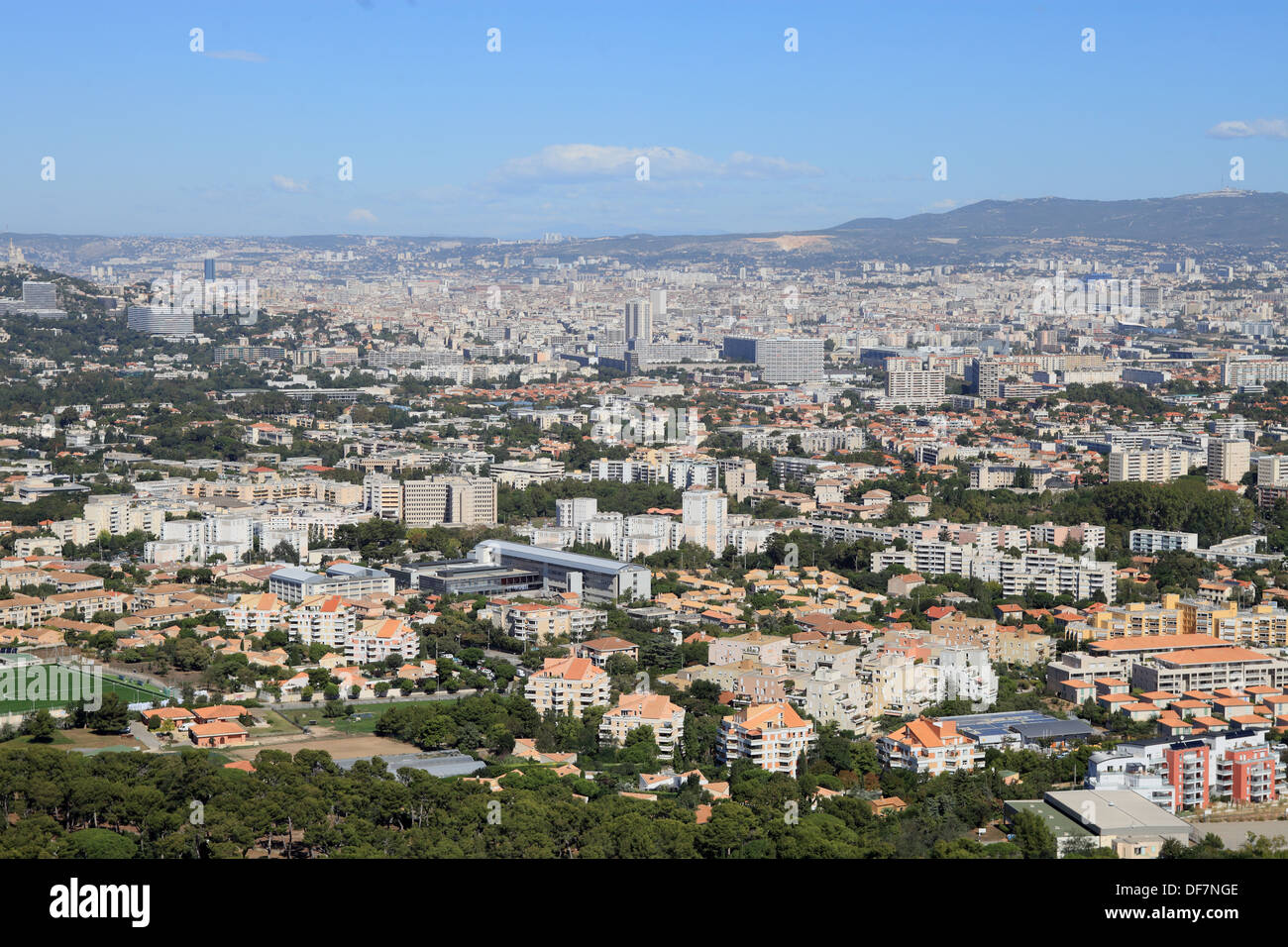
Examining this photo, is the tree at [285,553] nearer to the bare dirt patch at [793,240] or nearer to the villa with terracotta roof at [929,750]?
the villa with terracotta roof at [929,750]

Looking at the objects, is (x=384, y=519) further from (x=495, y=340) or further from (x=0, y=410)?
(x=495, y=340)

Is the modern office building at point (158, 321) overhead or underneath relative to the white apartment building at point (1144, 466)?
overhead

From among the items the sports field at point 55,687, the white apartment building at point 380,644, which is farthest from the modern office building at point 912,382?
the sports field at point 55,687

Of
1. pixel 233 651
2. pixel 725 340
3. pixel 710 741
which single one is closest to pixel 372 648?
pixel 233 651

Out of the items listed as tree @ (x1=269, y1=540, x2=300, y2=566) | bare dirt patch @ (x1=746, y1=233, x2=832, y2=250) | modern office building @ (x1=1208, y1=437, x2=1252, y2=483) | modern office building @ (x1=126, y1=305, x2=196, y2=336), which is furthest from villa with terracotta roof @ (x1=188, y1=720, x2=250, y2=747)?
bare dirt patch @ (x1=746, y1=233, x2=832, y2=250)

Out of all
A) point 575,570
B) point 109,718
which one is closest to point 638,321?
point 575,570
